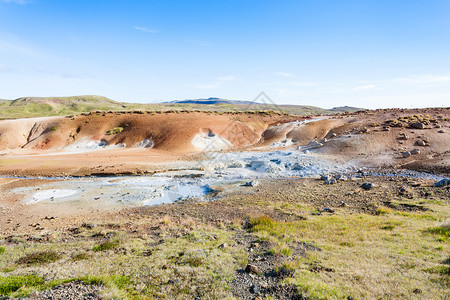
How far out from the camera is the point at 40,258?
34.4 ft

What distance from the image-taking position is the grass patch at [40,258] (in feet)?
33.7

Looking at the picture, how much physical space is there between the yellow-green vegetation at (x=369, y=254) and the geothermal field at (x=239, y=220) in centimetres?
6

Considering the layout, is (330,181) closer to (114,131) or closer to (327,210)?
(327,210)

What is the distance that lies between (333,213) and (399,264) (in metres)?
7.64

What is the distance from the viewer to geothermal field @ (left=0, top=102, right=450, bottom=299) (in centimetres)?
818

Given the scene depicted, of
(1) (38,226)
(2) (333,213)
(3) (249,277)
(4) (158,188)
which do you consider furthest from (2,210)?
(2) (333,213)

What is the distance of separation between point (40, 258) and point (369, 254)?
13.1m

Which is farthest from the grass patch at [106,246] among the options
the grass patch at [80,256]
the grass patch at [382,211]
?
the grass patch at [382,211]

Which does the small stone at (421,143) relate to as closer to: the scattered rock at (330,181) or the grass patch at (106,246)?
the scattered rock at (330,181)

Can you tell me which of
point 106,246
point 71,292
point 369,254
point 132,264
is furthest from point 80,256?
point 369,254

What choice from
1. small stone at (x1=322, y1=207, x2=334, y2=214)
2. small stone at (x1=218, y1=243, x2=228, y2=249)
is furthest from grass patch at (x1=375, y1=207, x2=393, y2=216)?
small stone at (x1=218, y1=243, x2=228, y2=249)

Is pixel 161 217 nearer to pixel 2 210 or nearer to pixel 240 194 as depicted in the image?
pixel 240 194

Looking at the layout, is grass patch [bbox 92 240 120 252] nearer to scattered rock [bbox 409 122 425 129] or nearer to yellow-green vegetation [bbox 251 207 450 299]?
yellow-green vegetation [bbox 251 207 450 299]

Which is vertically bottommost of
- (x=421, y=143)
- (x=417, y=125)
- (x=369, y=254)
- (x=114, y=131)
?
(x=369, y=254)
